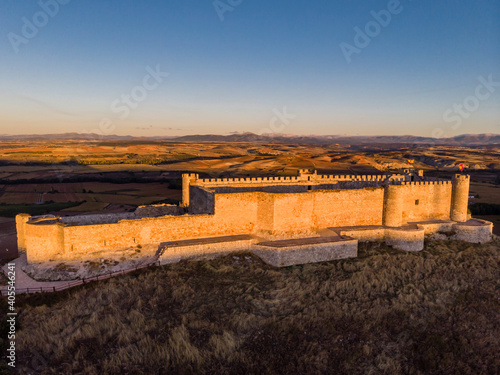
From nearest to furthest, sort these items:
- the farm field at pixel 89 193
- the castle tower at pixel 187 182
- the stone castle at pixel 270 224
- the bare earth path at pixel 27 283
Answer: the bare earth path at pixel 27 283, the stone castle at pixel 270 224, the castle tower at pixel 187 182, the farm field at pixel 89 193

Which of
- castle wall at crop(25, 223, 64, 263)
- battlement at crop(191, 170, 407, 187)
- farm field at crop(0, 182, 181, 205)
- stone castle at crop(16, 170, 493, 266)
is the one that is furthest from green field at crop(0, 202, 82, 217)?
battlement at crop(191, 170, 407, 187)

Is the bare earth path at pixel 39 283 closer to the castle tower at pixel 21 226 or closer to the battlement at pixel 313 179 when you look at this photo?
the castle tower at pixel 21 226

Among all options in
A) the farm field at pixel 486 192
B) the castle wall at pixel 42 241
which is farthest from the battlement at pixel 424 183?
the farm field at pixel 486 192

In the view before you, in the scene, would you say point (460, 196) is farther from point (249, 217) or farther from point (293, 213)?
point (249, 217)

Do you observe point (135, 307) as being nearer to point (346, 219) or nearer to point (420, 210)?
point (346, 219)

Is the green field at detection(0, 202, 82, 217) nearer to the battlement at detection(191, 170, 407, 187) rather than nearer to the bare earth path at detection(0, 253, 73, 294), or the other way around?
the bare earth path at detection(0, 253, 73, 294)

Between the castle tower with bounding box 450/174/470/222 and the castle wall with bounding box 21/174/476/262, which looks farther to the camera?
the castle tower with bounding box 450/174/470/222
